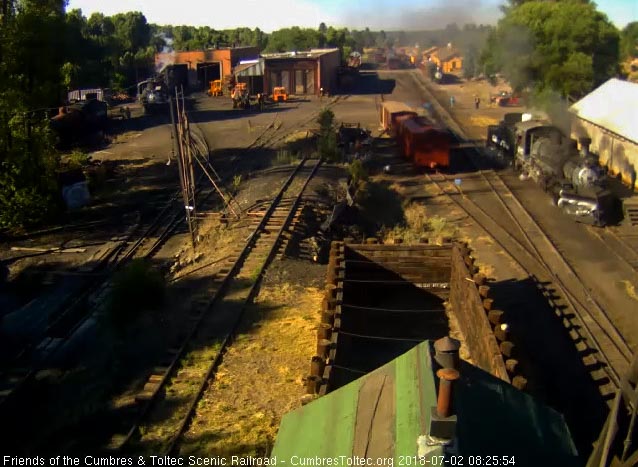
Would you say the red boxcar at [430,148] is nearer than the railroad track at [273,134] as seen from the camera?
Yes

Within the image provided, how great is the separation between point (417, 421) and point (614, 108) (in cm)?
2623

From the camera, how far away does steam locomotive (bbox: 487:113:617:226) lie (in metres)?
19.4

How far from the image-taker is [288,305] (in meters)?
12.7

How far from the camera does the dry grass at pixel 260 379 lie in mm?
8336

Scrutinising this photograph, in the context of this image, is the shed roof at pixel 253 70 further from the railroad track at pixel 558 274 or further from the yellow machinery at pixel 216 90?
the railroad track at pixel 558 274

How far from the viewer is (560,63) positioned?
35.8 metres

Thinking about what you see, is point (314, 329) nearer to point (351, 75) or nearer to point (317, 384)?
point (317, 384)

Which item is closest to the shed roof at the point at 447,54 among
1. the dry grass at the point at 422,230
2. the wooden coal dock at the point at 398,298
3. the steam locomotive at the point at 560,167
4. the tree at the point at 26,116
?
the steam locomotive at the point at 560,167

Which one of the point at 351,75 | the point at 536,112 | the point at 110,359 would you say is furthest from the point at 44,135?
the point at 351,75

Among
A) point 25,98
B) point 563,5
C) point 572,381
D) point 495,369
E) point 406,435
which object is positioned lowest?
point 572,381

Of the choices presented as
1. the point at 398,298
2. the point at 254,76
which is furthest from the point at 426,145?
the point at 254,76

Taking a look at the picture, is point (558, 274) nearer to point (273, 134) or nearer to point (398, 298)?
point (398, 298)

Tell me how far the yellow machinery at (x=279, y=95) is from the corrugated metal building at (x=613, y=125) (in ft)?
83.7

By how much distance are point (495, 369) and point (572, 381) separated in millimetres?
3526
